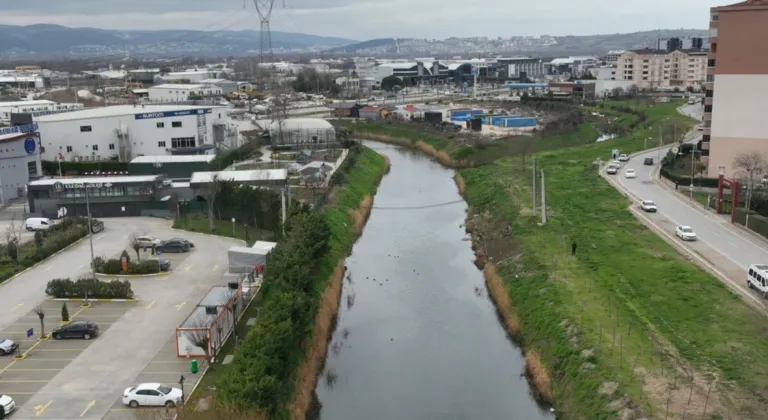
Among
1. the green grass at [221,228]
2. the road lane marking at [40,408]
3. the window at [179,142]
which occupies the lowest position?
the road lane marking at [40,408]

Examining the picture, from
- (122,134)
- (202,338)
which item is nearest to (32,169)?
(122,134)

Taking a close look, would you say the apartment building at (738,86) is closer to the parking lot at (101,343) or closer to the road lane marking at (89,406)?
the parking lot at (101,343)

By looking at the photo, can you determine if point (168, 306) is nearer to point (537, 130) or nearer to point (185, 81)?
point (537, 130)

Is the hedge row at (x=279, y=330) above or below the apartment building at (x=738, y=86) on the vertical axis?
below

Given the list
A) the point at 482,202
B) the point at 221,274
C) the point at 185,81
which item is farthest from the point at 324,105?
the point at 221,274

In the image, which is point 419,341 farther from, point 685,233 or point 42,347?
point 685,233

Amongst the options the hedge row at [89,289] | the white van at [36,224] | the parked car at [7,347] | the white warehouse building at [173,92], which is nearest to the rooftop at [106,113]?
the white van at [36,224]

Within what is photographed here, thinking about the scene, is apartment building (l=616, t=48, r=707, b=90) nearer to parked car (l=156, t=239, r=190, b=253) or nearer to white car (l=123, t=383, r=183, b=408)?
parked car (l=156, t=239, r=190, b=253)
